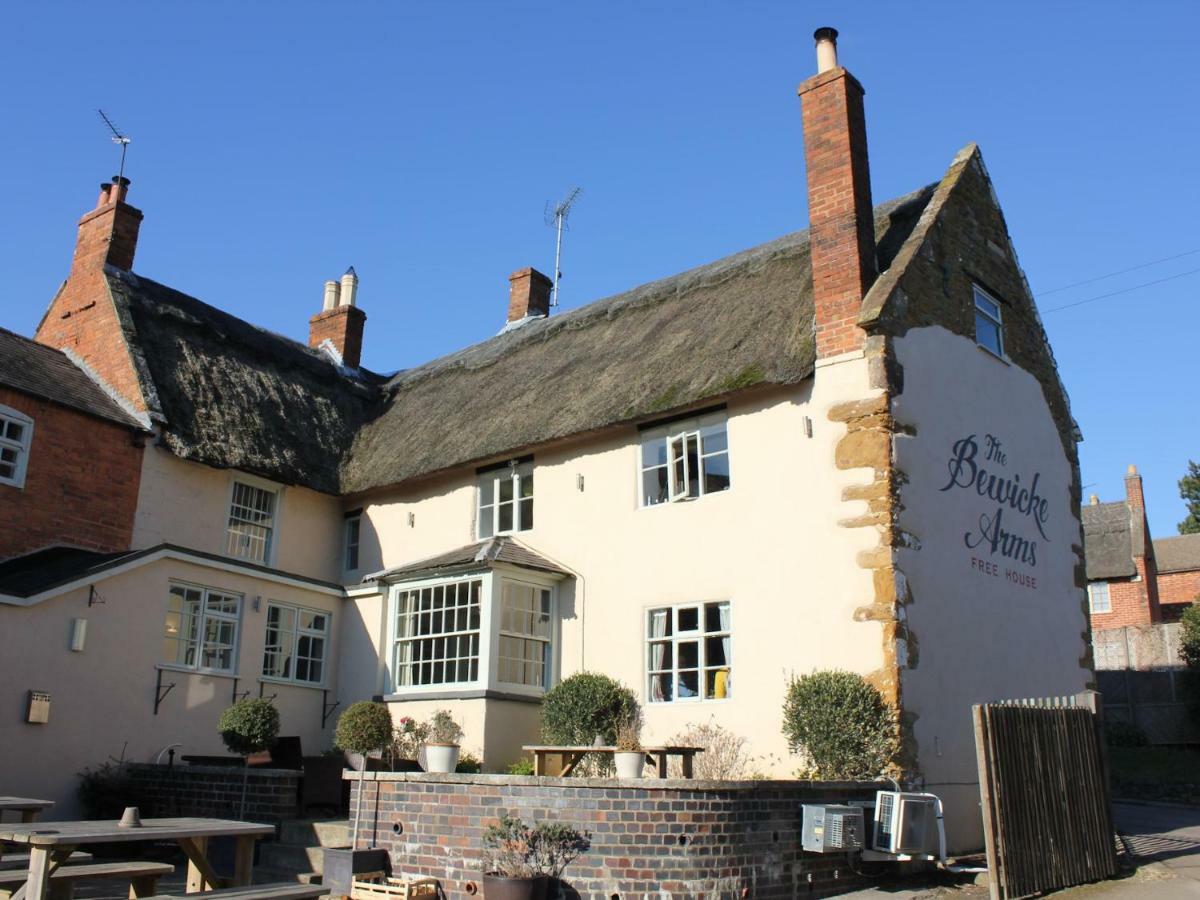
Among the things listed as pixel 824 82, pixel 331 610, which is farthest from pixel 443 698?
pixel 824 82

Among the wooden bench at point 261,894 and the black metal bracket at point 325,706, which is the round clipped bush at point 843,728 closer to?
the wooden bench at point 261,894

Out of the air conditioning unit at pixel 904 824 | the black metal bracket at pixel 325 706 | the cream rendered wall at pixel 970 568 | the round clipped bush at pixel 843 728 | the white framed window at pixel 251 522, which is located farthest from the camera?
the white framed window at pixel 251 522

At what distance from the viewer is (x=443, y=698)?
15328 mm

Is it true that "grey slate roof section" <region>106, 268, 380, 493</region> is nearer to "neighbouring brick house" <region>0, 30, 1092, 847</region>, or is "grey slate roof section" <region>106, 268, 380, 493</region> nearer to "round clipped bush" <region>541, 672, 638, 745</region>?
"neighbouring brick house" <region>0, 30, 1092, 847</region>

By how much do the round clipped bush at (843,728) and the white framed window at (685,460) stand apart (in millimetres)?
3322

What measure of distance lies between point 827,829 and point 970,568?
17.3 ft

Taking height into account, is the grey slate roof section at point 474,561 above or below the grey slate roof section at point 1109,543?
below

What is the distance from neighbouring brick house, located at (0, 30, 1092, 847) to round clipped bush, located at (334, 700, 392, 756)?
1.22m

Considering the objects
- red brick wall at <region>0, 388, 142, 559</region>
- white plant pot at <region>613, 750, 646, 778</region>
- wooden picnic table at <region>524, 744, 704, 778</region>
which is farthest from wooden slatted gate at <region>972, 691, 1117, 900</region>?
red brick wall at <region>0, 388, 142, 559</region>

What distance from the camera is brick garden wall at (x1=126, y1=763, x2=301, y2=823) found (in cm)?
1209

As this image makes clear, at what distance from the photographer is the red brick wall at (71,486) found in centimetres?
1534

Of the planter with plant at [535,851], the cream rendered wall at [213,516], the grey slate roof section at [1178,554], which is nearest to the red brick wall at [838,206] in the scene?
the planter with plant at [535,851]

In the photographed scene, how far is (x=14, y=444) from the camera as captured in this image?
1547 centimetres

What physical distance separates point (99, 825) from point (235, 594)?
869 cm
